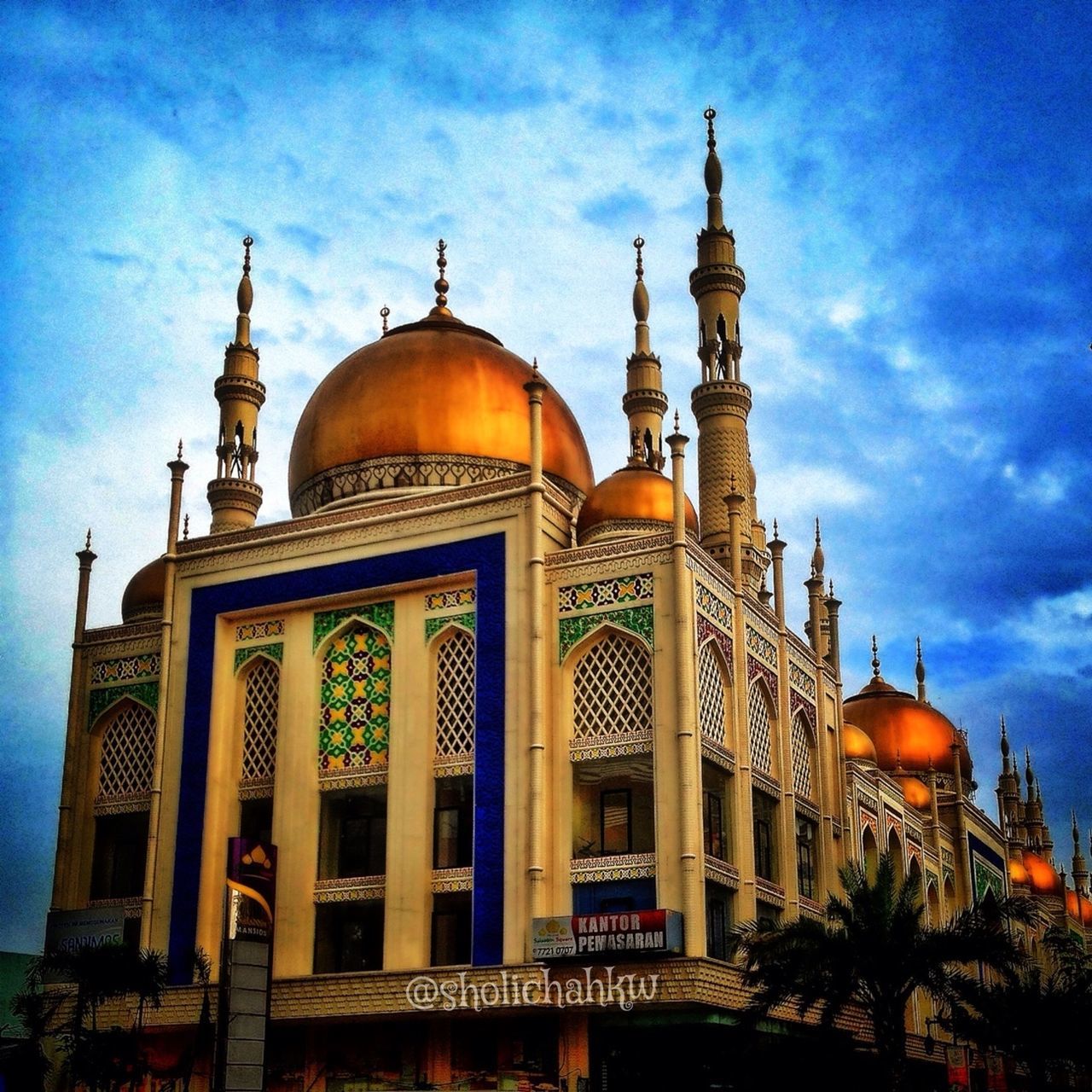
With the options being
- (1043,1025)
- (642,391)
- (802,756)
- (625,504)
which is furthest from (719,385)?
(1043,1025)

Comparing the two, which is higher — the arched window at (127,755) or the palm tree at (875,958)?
the arched window at (127,755)

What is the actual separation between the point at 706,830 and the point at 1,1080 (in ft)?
32.0

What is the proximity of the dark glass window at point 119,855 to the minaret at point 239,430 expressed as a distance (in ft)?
22.9

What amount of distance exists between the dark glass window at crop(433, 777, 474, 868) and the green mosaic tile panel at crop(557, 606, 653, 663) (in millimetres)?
2480

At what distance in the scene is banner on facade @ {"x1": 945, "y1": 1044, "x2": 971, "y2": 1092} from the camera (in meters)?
28.5

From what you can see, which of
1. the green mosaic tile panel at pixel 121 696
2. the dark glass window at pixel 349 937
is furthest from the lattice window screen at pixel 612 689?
the green mosaic tile panel at pixel 121 696

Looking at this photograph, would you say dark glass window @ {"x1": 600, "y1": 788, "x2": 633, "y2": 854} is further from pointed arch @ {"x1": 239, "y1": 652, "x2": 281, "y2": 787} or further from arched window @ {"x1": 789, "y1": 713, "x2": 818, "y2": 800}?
pointed arch @ {"x1": 239, "y1": 652, "x2": 281, "y2": 787}

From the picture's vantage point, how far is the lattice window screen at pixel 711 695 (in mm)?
21656

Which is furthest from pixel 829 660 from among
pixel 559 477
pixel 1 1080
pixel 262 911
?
→ pixel 1 1080

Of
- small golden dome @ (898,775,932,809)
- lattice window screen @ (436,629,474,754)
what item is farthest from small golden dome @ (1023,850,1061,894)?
lattice window screen @ (436,629,474,754)

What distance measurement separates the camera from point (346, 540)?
24125 millimetres

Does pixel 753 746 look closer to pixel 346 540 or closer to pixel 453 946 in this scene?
pixel 453 946

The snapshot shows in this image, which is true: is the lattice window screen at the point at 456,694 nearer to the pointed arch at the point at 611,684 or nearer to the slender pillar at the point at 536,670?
the slender pillar at the point at 536,670

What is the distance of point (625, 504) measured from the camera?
943 inches
